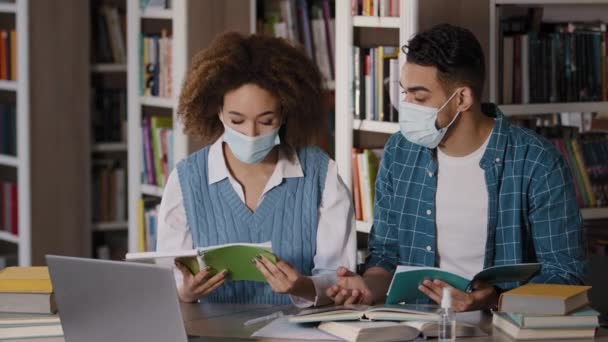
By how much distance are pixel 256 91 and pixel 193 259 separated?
1.69 ft

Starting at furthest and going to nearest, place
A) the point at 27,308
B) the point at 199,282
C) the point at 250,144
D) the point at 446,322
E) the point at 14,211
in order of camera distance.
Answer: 1. the point at 14,211
2. the point at 250,144
3. the point at 199,282
4. the point at 27,308
5. the point at 446,322

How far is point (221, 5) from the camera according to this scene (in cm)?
489

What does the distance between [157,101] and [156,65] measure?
7.2 inches

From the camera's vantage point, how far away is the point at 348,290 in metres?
2.79

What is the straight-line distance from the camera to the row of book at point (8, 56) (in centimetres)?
561

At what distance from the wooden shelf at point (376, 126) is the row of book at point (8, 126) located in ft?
7.45

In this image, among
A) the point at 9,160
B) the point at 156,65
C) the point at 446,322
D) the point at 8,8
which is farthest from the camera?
the point at 9,160

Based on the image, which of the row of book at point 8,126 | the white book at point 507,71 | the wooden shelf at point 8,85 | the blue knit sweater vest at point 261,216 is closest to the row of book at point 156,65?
the wooden shelf at point 8,85

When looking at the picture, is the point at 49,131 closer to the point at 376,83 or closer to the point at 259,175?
the point at 376,83

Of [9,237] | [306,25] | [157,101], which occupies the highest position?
[306,25]

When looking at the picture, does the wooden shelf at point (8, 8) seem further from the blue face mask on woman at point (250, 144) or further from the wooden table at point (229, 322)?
the wooden table at point (229, 322)

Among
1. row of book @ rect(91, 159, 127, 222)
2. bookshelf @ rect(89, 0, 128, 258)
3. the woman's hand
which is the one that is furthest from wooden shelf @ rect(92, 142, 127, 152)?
the woman's hand

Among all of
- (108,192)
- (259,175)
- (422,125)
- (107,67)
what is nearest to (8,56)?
(107,67)

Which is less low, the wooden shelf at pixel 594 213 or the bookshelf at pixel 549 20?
the bookshelf at pixel 549 20
